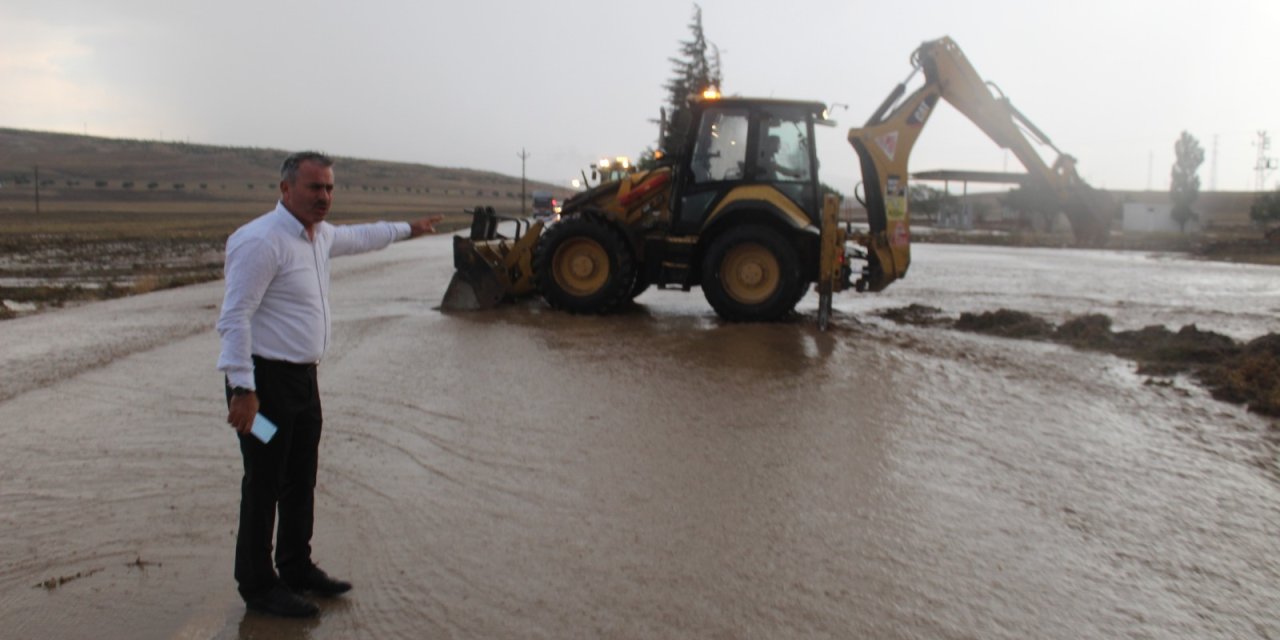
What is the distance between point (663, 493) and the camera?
5.70 metres

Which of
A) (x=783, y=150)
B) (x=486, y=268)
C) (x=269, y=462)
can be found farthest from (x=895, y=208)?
(x=269, y=462)

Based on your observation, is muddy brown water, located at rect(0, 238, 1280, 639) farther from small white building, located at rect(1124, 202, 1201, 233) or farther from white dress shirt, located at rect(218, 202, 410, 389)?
small white building, located at rect(1124, 202, 1201, 233)

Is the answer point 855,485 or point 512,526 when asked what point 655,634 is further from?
point 855,485

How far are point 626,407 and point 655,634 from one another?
3980 mm

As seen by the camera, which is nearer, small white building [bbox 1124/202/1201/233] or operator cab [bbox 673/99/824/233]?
operator cab [bbox 673/99/824/233]

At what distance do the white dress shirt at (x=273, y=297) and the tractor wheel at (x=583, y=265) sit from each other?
28.0ft

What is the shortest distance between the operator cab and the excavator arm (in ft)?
2.85

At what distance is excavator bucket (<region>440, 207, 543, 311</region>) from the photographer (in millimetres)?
13250

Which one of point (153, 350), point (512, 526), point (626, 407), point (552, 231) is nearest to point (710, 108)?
point (552, 231)

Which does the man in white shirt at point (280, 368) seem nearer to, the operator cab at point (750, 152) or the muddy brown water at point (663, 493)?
the muddy brown water at point (663, 493)

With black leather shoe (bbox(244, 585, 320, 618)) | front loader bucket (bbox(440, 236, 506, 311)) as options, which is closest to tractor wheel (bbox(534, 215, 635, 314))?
front loader bucket (bbox(440, 236, 506, 311))

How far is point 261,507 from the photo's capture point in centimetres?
400

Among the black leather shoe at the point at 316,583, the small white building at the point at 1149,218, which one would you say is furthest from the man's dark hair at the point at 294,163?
the small white building at the point at 1149,218

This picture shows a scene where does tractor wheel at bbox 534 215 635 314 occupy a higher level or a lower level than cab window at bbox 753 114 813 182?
lower
